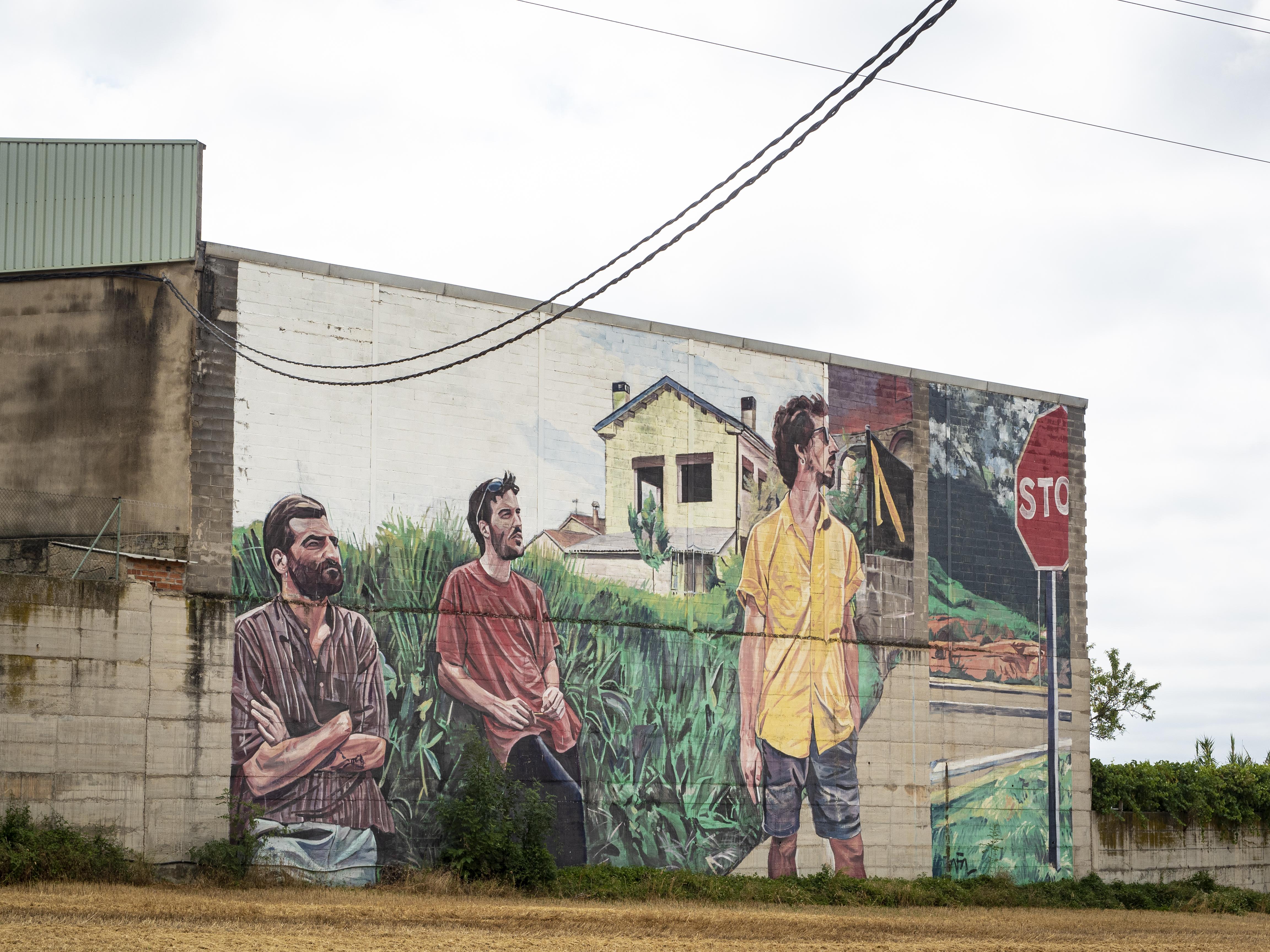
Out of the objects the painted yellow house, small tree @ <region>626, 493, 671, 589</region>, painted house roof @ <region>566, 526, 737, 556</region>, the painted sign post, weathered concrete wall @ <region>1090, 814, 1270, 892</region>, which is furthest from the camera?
the painted sign post

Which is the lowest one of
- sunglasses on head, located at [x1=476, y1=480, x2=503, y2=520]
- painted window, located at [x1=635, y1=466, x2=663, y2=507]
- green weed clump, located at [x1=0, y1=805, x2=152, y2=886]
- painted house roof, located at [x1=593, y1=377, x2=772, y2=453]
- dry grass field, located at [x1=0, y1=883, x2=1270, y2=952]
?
dry grass field, located at [x1=0, y1=883, x2=1270, y2=952]

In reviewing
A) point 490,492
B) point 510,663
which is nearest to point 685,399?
point 490,492

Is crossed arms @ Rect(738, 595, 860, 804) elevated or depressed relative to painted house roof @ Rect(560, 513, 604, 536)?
depressed

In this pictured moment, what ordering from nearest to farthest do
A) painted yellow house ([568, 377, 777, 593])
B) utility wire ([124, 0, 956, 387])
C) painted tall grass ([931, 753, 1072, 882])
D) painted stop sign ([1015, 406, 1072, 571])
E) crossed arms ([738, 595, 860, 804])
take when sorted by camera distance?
utility wire ([124, 0, 956, 387]) → painted yellow house ([568, 377, 777, 593]) → crossed arms ([738, 595, 860, 804]) → painted tall grass ([931, 753, 1072, 882]) → painted stop sign ([1015, 406, 1072, 571])

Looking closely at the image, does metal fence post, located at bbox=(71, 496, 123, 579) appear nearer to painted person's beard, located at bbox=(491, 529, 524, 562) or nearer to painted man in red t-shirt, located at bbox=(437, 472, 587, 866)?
painted man in red t-shirt, located at bbox=(437, 472, 587, 866)

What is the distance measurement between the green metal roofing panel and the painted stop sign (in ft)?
56.8

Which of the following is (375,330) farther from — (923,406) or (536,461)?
(923,406)

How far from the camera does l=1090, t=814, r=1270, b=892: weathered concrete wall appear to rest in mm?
29406

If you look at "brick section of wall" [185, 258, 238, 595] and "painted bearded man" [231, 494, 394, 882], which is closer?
"painted bearded man" [231, 494, 394, 882]

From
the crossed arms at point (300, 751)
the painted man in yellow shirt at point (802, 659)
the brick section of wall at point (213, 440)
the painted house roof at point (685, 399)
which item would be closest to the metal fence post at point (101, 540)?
the brick section of wall at point (213, 440)

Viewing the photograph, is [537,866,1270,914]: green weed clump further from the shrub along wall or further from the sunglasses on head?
the sunglasses on head

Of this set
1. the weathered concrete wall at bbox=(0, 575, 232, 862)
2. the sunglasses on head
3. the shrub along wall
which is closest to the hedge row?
the shrub along wall

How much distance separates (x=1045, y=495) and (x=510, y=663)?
1272cm

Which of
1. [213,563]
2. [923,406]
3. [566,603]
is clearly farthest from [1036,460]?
[213,563]
